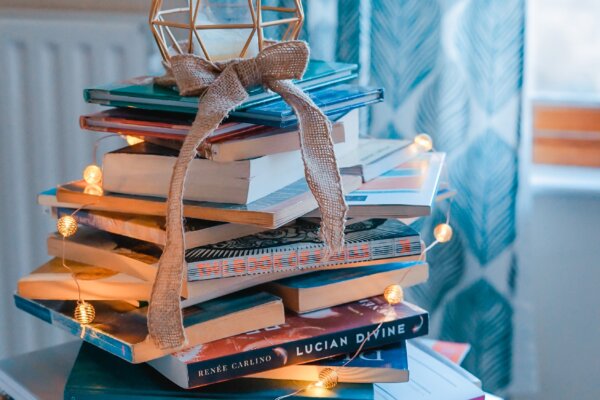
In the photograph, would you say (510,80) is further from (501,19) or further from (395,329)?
(395,329)

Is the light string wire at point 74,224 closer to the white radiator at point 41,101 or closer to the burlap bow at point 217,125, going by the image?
the burlap bow at point 217,125

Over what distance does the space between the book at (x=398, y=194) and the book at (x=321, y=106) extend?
0.26 ft

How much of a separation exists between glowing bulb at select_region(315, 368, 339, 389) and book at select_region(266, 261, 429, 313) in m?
0.06

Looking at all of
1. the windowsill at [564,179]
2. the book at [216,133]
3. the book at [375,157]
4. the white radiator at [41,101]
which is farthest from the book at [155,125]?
the windowsill at [564,179]

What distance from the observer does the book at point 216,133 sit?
689 mm

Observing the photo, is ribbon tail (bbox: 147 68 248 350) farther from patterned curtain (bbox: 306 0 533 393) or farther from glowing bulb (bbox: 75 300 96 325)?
patterned curtain (bbox: 306 0 533 393)

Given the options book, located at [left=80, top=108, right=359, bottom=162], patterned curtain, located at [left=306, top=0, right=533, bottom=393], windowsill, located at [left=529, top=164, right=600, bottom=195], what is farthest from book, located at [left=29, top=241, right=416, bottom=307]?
windowsill, located at [left=529, top=164, right=600, bottom=195]

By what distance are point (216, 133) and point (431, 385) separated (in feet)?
0.99

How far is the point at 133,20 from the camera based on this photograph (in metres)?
1.25

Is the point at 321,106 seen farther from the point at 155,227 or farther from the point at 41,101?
the point at 41,101

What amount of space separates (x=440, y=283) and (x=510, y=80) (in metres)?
0.32

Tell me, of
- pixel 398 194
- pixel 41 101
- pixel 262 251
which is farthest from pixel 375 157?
pixel 41 101

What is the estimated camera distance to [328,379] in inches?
27.8

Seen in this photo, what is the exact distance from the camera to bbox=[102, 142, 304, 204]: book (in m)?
0.69
